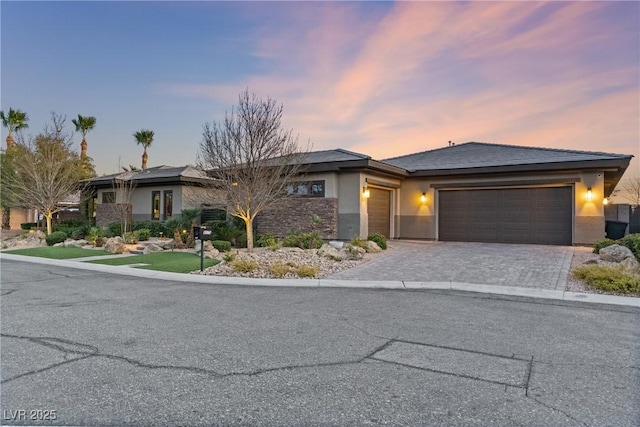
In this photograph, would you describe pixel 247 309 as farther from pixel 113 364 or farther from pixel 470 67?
pixel 470 67

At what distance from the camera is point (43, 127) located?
24781 mm

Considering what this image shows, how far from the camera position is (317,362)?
4285 millimetres

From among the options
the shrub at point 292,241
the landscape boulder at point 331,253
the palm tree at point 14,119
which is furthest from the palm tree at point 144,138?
Result: the landscape boulder at point 331,253

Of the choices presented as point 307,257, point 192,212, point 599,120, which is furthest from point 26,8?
point 599,120

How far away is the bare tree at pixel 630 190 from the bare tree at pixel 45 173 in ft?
139

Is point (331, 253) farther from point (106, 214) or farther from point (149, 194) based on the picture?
point (106, 214)

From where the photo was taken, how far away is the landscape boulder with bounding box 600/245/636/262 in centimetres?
1106

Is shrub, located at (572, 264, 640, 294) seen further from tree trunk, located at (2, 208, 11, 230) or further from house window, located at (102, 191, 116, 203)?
tree trunk, located at (2, 208, 11, 230)

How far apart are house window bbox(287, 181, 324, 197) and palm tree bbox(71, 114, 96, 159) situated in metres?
28.3

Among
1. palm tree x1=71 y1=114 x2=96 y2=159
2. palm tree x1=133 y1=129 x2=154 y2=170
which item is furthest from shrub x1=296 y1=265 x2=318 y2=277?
palm tree x1=133 y1=129 x2=154 y2=170

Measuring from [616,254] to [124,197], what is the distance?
23.2 metres

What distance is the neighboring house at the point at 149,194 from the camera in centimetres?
2142

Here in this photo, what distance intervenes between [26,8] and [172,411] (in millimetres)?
13736

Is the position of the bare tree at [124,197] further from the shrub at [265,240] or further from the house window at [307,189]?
the house window at [307,189]
